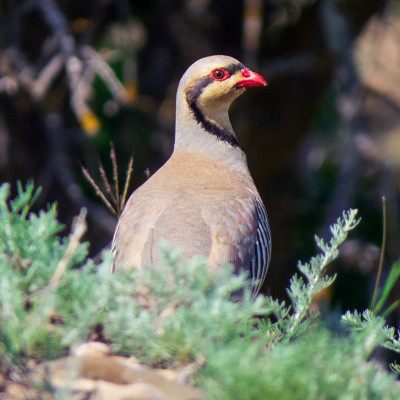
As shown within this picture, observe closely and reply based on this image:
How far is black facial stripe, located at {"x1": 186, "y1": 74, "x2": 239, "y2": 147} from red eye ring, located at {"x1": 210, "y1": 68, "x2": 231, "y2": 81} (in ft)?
0.11

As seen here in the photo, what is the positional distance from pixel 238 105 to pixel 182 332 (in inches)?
224

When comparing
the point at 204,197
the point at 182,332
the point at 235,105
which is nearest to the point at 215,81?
the point at 204,197

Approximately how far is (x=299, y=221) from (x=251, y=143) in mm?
1322

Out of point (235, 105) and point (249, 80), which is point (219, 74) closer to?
point (249, 80)

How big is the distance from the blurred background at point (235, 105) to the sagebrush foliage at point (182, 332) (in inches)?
183

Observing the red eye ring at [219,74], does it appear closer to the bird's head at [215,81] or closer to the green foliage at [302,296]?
the bird's head at [215,81]

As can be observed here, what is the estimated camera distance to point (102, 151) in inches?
293

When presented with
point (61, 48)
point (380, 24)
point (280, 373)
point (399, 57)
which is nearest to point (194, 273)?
point (280, 373)

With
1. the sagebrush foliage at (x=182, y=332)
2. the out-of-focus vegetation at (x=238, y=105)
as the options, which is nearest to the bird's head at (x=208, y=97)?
the sagebrush foliage at (x=182, y=332)

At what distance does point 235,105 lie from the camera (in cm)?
780

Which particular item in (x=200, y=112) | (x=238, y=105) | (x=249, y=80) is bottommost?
(x=238, y=105)

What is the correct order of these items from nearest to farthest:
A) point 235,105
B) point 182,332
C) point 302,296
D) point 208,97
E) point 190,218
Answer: point 182,332
point 302,296
point 190,218
point 208,97
point 235,105

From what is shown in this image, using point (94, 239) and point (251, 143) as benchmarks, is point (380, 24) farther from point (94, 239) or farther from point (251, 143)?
point (94, 239)

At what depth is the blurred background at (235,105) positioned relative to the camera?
743 cm
